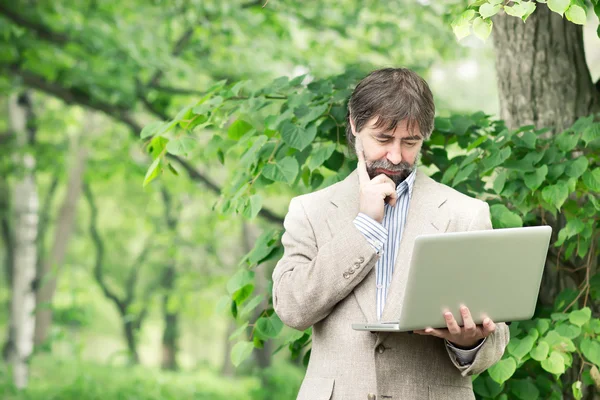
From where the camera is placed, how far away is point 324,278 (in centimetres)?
229

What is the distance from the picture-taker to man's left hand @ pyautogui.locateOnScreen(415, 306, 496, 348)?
7.09 feet

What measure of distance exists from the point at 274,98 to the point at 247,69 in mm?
5278

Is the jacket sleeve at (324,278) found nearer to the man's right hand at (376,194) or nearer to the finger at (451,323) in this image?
the man's right hand at (376,194)

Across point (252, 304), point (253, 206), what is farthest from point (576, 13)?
point (252, 304)

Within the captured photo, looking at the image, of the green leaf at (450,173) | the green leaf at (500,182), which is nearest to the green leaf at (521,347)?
the green leaf at (500,182)

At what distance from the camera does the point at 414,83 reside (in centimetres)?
245

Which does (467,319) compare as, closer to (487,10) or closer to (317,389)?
(317,389)

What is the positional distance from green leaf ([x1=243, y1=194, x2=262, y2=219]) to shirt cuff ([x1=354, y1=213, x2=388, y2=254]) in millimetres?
960

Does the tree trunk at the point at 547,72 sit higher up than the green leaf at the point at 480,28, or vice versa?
the green leaf at the point at 480,28

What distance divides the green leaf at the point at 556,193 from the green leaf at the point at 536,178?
0.04 m

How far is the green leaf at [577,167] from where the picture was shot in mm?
3180

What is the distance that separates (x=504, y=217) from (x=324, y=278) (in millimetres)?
1170

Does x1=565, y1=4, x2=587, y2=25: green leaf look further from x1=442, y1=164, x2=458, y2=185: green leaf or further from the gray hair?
x1=442, y1=164, x2=458, y2=185: green leaf

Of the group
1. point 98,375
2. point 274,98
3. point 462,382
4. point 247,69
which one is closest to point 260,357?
point 98,375
